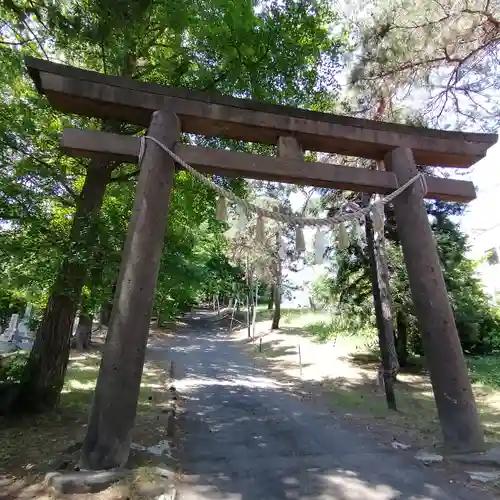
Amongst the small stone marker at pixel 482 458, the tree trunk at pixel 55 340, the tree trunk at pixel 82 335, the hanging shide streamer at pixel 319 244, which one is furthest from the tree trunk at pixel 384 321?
the tree trunk at pixel 82 335

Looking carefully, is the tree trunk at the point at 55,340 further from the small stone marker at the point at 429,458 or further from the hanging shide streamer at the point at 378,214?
the small stone marker at the point at 429,458

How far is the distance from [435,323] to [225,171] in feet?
9.68

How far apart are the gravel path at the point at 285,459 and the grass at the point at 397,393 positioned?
2.72ft

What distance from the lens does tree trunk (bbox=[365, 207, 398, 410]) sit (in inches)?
325

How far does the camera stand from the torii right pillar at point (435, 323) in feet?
13.1

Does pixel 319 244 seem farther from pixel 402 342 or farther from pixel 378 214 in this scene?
pixel 402 342

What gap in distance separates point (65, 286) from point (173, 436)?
252 cm

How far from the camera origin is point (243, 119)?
174 inches

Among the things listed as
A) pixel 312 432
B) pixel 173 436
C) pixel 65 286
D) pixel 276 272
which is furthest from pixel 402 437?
pixel 276 272

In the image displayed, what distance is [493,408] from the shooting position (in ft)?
27.2

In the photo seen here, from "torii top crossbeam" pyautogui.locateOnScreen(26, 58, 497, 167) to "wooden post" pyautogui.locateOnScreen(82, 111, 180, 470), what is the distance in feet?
1.10

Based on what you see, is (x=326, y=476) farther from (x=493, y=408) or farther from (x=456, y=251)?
(x=456, y=251)

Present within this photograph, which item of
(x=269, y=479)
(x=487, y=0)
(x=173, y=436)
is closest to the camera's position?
(x=269, y=479)

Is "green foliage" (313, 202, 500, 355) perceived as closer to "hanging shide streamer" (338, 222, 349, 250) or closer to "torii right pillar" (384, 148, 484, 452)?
"torii right pillar" (384, 148, 484, 452)
